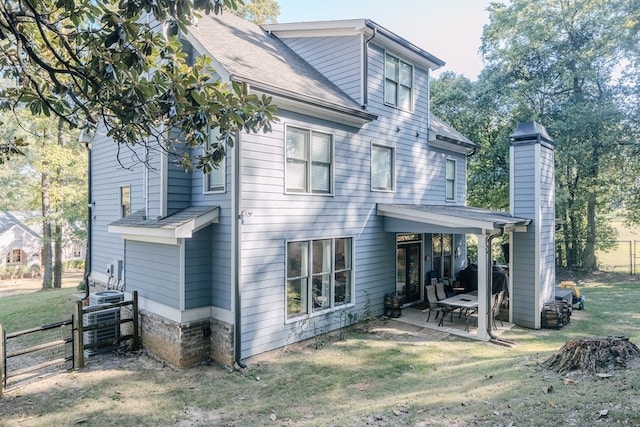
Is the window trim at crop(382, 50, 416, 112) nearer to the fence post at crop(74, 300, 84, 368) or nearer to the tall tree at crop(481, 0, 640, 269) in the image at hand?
the fence post at crop(74, 300, 84, 368)

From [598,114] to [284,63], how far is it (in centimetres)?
1596

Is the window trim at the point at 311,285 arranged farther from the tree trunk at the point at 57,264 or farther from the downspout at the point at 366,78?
the tree trunk at the point at 57,264

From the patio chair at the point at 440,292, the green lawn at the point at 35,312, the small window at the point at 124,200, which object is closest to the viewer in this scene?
the small window at the point at 124,200

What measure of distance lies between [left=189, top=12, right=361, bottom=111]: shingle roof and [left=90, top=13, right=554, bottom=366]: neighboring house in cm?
6

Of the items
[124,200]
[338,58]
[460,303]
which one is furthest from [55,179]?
[460,303]

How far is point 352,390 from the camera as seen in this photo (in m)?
6.30

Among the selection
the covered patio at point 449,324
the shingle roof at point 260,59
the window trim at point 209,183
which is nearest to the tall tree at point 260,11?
the shingle roof at point 260,59

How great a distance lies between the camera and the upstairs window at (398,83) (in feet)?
37.0

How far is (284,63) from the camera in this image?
10508 mm

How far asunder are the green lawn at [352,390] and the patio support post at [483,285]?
0.39 meters

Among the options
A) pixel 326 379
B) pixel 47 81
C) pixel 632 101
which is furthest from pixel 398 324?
pixel 632 101

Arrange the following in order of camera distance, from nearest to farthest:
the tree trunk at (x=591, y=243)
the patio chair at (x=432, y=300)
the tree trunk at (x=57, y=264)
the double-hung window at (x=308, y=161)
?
the double-hung window at (x=308, y=161) < the patio chair at (x=432, y=300) < the tree trunk at (x=591, y=243) < the tree trunk at (x=57, y=264)

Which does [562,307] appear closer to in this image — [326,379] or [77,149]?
[326,379]

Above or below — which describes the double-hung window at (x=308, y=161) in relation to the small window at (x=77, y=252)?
above
